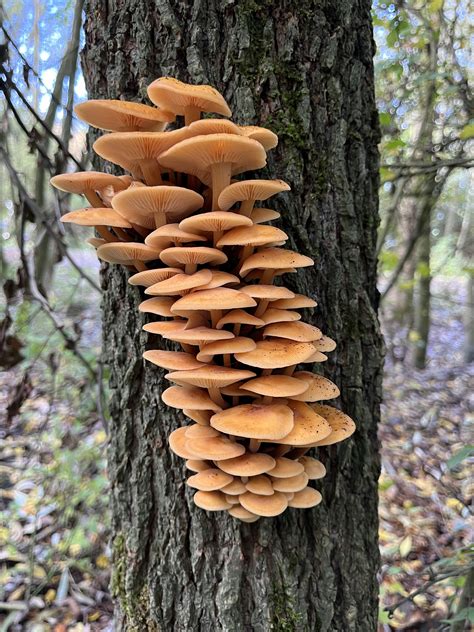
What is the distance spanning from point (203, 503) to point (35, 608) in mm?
2944

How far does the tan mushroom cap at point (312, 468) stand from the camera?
1.64m

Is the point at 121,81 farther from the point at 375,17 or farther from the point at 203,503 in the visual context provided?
the point at 375,17

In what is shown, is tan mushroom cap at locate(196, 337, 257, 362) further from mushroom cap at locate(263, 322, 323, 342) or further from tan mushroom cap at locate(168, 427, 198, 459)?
tan mushroom cap at locate(168, 427, 198, 459)

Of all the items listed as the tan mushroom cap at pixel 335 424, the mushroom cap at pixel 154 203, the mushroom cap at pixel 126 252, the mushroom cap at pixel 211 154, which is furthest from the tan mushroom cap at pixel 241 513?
the mushroom cap at pixel 211 154

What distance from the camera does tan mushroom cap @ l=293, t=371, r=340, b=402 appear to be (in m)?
1.53

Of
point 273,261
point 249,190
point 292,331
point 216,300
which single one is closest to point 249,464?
point 292,331

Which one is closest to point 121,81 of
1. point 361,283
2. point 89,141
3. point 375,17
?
point 89,141

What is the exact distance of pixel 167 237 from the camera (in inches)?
57.9

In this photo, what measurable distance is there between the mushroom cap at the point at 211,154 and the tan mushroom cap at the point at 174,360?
67 centimetres

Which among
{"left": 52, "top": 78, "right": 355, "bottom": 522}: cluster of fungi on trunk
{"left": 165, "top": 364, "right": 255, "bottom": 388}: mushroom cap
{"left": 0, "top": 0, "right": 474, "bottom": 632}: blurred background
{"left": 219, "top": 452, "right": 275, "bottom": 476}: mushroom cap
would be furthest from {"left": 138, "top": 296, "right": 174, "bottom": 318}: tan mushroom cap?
{"left": 0, "top": 0, "right": 474, "bottom": 632}: blurred background

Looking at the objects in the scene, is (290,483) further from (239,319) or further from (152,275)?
(152,275)

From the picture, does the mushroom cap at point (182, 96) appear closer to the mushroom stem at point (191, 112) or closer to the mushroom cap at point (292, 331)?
the mushroom stem at point (191, 112)

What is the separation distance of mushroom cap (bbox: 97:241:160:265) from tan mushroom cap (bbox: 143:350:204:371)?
1.19 feet

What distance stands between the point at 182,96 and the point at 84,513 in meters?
4.11
